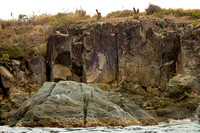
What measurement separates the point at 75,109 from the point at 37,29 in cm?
1546

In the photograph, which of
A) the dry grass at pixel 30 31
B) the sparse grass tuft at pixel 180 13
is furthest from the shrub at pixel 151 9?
the dry grass at pixel 30 31

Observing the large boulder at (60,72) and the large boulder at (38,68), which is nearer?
the large boulder at (60,72)

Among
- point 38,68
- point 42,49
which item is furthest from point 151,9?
point 38,68

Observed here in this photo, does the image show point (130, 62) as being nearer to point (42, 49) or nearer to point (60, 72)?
point (60, 72)

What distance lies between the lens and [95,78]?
19.4 meters

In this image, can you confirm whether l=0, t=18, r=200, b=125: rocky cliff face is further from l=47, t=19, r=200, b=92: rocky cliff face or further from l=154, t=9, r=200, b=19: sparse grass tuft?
l=154, t=9, r=200, b=19: sparse grass tuft

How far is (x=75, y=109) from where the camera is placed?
11.3 metres

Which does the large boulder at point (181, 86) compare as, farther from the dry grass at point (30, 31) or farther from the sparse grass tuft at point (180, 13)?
the dry grass at point (30, 31)

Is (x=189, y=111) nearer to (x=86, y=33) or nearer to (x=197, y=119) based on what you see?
(x=197, y=119)

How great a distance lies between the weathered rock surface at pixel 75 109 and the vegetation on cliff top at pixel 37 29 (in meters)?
9.34

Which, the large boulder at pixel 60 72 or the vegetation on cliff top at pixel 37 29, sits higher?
the vegetation on cliff top at pixel 37 29

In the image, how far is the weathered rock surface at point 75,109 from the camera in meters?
10.8

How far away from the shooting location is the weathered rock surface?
1082 cm

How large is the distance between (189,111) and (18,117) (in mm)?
8710
